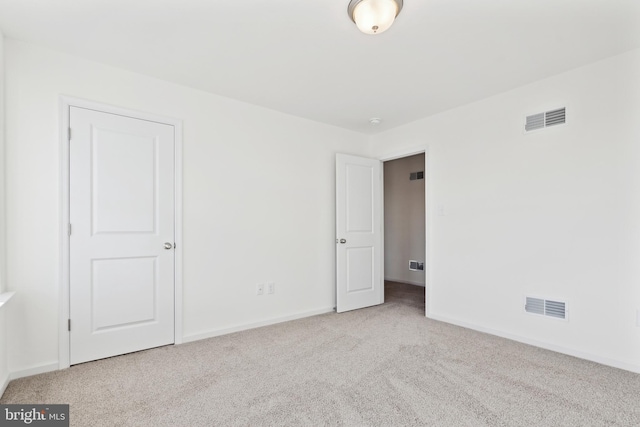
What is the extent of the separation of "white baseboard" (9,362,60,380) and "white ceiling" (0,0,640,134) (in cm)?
241

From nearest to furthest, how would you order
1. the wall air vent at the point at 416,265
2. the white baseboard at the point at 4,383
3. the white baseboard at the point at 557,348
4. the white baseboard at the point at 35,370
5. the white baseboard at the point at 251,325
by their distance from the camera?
1. the white baseboard at the point at 4,383
2. the white baseboard at the point at 35,370
3. the white baseboard at the point at 557,348
4. the white baseboard at the point at 251,325
5. the wall air vent at the point at 416,265

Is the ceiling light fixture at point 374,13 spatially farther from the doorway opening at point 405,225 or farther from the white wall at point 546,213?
the doorway opening at point 405,225

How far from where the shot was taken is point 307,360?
8.49ft

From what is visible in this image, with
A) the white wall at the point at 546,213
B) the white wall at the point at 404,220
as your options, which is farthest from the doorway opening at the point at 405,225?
the white wall at the point at 546,213

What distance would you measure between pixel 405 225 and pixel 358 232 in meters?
2.03

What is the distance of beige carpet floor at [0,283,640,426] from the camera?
1.83 m

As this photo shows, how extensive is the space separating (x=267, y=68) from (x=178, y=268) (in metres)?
1.98

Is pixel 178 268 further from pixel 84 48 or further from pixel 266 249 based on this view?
pixel 84 48

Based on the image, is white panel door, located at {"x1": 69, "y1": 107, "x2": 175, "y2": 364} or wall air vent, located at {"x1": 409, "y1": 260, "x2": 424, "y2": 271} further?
wall air vent, located at {"x1": 409, "y1": 260, "x2": 424, "y2": 271}

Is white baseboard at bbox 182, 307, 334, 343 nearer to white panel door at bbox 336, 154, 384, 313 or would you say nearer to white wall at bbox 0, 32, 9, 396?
white panel door at bbox 336, 154, 384, 313

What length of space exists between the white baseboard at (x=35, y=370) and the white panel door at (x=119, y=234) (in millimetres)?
114

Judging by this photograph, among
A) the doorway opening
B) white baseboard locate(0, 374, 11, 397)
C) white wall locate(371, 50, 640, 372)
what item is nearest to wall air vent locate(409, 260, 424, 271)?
the doorway opening

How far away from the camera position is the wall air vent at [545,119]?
280 cm

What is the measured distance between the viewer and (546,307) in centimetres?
287
